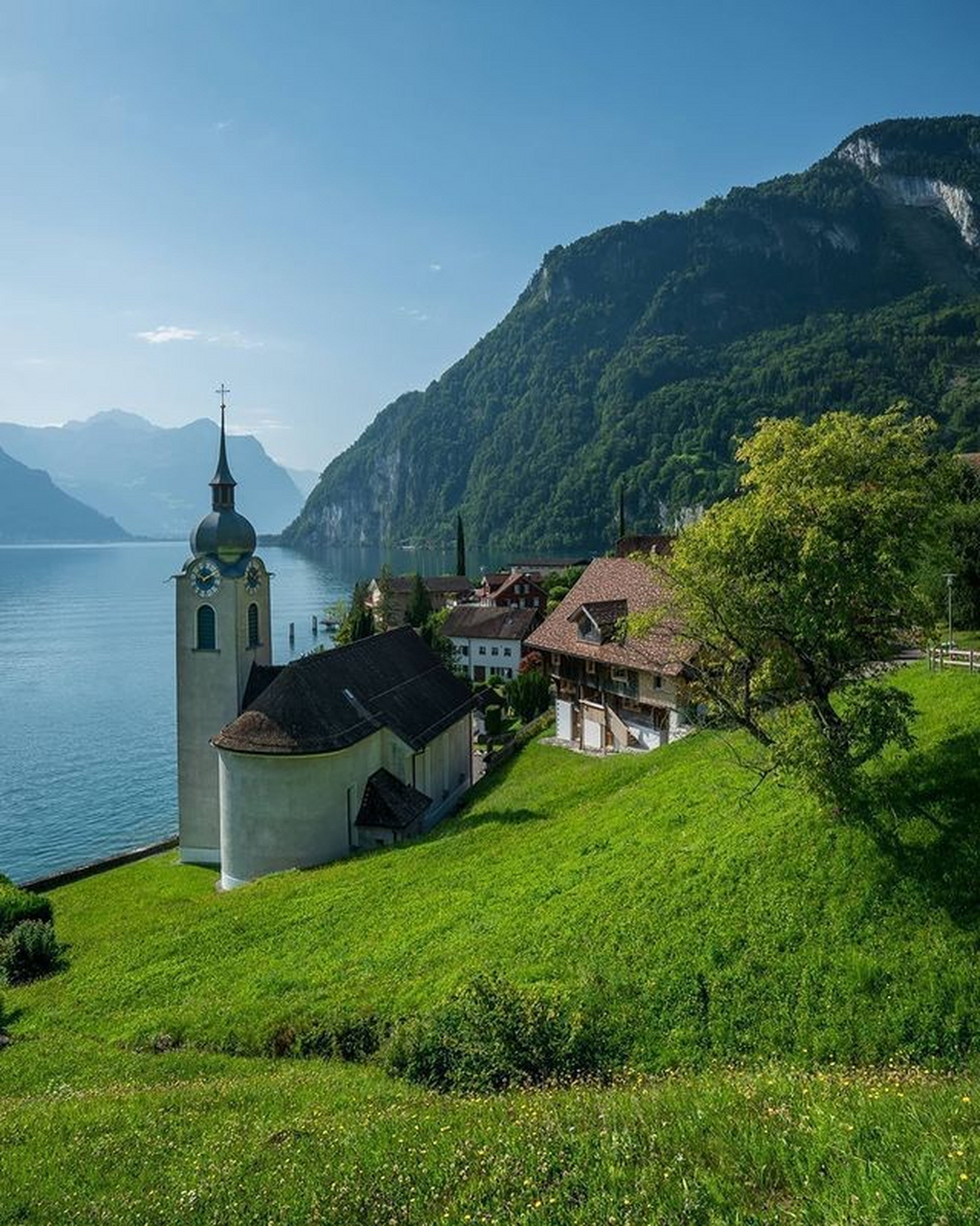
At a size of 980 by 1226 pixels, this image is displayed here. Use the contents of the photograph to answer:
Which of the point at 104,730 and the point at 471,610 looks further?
the point at 471,610

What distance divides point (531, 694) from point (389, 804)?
22947 millimetres

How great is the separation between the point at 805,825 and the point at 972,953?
4125 millimetres

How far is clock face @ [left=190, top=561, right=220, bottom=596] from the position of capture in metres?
35.1

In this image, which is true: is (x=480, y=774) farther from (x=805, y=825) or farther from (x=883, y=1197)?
(x=883, y=1197)

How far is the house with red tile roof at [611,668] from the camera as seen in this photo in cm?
3422

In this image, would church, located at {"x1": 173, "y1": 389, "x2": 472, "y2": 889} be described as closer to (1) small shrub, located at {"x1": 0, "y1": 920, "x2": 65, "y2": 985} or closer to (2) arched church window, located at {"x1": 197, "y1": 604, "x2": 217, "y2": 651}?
(2) arched church window, located at {"x1": 197, "y1": 604, "x2": 217, "y2": 651}

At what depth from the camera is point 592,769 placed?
3206cm

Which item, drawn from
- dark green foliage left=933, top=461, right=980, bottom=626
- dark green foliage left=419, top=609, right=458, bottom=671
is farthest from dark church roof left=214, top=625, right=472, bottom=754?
dark green foliage left=933, top=461, right=980, bottom=626

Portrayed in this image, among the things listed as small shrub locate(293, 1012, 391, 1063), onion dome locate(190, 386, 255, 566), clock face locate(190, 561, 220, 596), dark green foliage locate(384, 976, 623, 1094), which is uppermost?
onion dome locate(190, 386, 255, 566)

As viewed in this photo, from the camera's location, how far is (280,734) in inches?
1193

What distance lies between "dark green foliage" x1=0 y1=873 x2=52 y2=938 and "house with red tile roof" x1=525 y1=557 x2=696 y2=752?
21.9 metres

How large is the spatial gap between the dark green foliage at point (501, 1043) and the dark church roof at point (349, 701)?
711 inches

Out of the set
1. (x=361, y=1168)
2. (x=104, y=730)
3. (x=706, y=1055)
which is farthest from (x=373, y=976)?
(x=104, y=730)

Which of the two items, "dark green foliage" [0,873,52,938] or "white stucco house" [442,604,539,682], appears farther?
"white stucco house" [442,604,539,682]
